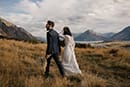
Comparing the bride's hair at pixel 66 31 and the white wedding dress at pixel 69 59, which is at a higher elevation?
the bride's hair at pixel 66 31

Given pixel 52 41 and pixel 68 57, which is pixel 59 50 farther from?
pixel 68 57

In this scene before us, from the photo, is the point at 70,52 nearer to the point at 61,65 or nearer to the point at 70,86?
the point at 61,65

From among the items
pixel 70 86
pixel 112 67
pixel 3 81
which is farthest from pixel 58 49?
pixel 112 67

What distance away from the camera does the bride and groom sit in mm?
11914

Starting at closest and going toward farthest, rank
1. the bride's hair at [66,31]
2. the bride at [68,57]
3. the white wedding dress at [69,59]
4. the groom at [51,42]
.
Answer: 1. the groom at [51,42]
2. the bride's hair at [66,31]
3. the bride at [68,57]
4. the white wedding dress at [69,59]

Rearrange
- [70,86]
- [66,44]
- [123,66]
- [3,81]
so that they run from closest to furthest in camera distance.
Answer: [3,81]
[70,86]
[66,44]
[123,66]

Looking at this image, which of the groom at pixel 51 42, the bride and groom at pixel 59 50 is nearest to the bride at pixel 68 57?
the bride and groom at pixel 59 50

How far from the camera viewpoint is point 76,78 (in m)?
12.3

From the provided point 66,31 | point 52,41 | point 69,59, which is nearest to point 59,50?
point 52,41

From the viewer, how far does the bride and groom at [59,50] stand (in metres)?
11.9

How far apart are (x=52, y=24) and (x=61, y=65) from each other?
175 centimetres

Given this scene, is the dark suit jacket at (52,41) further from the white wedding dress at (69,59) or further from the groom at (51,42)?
the white wedding dress at (69,59)

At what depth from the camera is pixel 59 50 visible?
12469 mm

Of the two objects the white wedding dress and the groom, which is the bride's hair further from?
the groom
